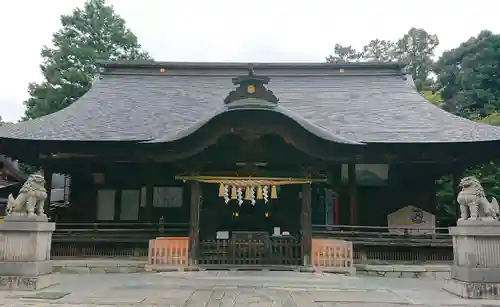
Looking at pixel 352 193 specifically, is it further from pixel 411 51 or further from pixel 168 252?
pixel 411 51

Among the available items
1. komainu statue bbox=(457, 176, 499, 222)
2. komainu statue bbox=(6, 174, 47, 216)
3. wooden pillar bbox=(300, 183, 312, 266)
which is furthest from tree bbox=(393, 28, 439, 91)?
komainu statue bbox=(6, 174, 47, 216)

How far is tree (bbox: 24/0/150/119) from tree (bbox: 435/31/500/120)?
2769 cm

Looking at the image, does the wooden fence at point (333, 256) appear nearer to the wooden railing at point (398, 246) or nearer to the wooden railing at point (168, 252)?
the wooden railing at point (398, 246)

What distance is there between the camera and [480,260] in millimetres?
7410

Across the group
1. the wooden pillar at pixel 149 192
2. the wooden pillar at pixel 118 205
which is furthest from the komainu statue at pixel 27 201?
the wooden pillar at pixel 118 205

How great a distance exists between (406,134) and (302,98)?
5.55 m

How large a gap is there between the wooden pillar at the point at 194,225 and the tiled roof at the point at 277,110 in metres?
1.63

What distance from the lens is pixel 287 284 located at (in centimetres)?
881

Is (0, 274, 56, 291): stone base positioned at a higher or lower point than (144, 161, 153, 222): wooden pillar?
lower

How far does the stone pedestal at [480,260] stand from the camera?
7.31 meters

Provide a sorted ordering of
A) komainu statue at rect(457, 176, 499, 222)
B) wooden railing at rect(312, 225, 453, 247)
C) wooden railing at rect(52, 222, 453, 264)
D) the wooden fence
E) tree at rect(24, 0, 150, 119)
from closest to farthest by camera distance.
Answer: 1. komainu statue at rect(457, 176, 499, 222)
2. the wooden fence
3. wooden railing at rect(52, 222, 453, 264)
4. wooden railing at rect(312, 225, 453, 247)
5. tree at rect(24, 0, 150, 119)

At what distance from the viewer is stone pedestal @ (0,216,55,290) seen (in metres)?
7.88

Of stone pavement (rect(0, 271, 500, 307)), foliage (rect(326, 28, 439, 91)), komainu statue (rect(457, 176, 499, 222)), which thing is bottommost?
stone pavement (rect(0, 271, 500, 307))

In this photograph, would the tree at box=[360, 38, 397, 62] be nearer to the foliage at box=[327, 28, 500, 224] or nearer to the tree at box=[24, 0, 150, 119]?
the foliage at box=[327, 28, 500, 224]
